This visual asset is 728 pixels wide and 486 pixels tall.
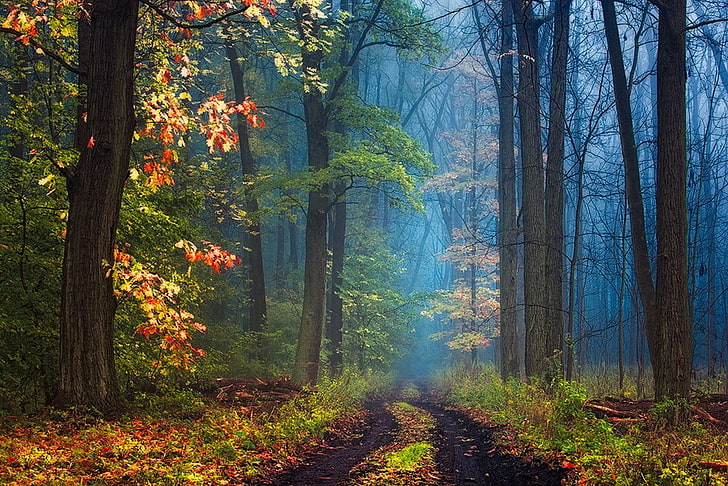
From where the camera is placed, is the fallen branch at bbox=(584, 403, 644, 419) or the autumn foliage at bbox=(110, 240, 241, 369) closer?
the autumn foliage at bbox=(110, 240, 241, 369)

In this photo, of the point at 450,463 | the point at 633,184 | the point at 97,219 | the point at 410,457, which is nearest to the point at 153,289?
the point at 97,219

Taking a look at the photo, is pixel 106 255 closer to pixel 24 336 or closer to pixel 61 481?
pixel 24 336

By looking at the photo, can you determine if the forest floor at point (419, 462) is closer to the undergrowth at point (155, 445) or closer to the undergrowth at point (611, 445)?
the undergrowth at point (611, 445)

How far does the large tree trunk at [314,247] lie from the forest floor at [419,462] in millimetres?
4594

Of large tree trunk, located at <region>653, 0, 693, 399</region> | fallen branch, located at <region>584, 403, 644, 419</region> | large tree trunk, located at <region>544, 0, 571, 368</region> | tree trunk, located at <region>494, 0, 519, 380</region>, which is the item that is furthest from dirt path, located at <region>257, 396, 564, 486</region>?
tree trunk, located at <region>494, 0, 519, 380</region>

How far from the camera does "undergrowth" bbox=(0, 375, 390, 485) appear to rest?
4293mm

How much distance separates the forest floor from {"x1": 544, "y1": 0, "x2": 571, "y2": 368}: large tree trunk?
2951 millimetres

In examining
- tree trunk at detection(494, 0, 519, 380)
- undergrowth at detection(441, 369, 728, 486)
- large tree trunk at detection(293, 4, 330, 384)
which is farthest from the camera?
tree trunk at detection(494, 0, 519, 380)

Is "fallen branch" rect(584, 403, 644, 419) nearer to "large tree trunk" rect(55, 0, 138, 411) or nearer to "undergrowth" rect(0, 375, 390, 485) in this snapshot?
"undergrowth" rect(0, 375, 390, 485)

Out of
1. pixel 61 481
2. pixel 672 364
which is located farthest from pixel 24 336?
pixel 672 364

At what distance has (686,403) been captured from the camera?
655 centimetres

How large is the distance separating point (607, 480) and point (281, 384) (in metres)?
7.93

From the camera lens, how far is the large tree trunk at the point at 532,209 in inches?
462

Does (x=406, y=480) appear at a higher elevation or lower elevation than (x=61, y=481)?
lower
